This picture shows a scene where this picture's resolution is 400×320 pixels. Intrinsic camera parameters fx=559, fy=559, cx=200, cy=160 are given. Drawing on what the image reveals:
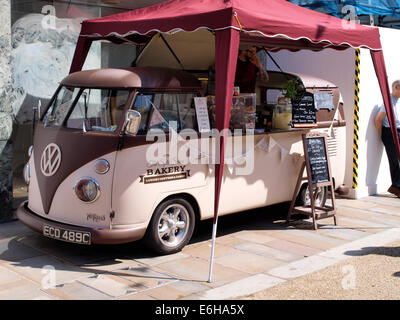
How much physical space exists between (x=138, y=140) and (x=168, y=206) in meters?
0.80

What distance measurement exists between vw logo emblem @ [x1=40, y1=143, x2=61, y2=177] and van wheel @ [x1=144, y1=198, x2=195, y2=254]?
116 centimetres

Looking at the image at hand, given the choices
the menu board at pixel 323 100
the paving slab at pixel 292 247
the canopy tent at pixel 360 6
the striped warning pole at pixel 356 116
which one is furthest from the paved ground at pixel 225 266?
the canopy tent at pixel 360 6

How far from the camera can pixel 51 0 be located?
8.84 m

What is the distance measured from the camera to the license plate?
5.53m

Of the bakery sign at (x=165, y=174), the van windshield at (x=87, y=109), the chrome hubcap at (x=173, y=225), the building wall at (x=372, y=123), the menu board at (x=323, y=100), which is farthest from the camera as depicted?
the building wall at (x=372, y=123)

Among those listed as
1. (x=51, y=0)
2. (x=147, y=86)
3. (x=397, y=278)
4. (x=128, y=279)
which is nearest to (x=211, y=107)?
(x=147, y=86)

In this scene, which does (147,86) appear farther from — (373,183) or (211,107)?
(373,183)

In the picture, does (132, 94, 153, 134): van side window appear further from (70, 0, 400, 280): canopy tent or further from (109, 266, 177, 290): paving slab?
(109, 266, 177, 290): paving slab

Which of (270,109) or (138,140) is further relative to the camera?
(270,109)

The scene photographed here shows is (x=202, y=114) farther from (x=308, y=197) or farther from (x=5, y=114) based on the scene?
(x=5, y=114)

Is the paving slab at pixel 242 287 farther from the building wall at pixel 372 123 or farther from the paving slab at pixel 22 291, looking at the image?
the building wall at pixel 372 123

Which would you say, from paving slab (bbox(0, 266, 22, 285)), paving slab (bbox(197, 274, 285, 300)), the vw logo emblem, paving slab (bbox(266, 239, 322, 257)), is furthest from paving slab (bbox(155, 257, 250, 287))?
the vw logo emblem

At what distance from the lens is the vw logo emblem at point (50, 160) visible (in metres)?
5.86

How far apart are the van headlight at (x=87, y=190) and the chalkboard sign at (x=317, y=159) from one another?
3042mm
